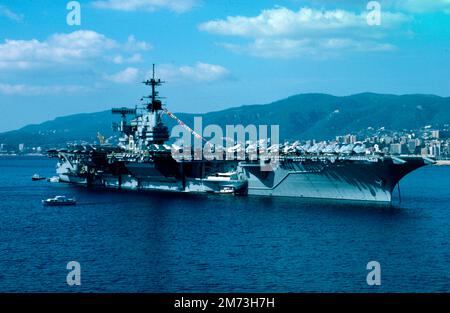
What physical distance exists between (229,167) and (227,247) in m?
22.5

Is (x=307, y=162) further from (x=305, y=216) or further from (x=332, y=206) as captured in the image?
(x=305, y=216)

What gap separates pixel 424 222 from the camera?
3164cm

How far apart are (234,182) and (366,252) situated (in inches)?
897

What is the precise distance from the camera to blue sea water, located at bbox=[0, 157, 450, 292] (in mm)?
18906

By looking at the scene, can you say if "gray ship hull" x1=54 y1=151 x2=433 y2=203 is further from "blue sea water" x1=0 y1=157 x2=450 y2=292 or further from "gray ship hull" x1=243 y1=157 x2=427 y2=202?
"blue sea water" x1=0 y1=157 x2=450 y2=292

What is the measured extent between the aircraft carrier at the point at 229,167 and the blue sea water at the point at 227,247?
7.15 feet

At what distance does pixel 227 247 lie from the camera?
24344 millimetres

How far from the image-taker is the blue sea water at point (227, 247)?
62.0 feet

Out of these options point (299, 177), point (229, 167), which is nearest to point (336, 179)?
point (299, 177)

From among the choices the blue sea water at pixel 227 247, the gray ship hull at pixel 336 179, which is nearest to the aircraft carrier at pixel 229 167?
the gray ship hull at pixel 336 179

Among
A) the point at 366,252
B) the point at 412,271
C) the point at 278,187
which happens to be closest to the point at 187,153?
the point at 278,187

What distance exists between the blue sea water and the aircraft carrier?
2180 millimetres

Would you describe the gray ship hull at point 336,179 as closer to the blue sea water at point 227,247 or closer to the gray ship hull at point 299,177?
the gray ship hull at point 299,177

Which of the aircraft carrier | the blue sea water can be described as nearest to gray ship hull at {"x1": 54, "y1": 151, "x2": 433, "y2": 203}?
the aircraft carrier
